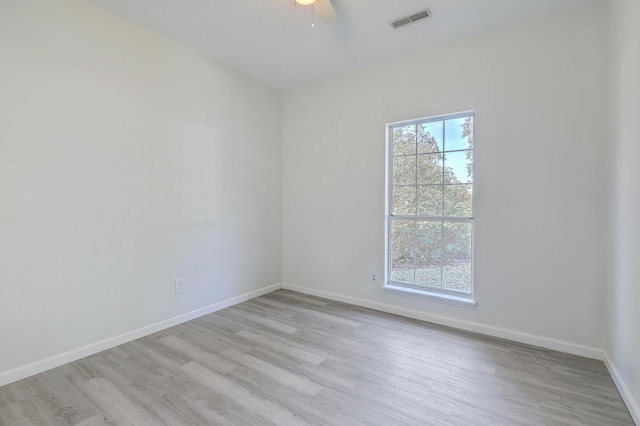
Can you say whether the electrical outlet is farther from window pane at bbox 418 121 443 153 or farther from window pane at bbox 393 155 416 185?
window pane at bbox 418 121 443 153

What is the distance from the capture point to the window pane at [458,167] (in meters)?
2.86

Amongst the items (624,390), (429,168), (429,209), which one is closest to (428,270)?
(429,209)

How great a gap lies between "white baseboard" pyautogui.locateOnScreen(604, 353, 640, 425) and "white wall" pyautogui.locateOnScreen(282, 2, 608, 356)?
0.19 metres

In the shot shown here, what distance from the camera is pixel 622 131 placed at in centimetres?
195

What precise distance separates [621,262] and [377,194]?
6.63 feet

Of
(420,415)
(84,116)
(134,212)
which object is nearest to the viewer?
(420,415)

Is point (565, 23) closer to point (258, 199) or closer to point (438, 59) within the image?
point (438, 59)

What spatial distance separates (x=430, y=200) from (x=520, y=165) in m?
0.84

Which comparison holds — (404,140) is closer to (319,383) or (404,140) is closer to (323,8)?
(323,8)

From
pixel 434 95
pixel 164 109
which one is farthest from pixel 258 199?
pixel 434 95

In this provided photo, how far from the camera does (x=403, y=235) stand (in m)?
3.26

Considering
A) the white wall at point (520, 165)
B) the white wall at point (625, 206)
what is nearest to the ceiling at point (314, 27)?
the white wall at point (520, 165)

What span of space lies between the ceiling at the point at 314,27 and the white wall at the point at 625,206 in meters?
0.67

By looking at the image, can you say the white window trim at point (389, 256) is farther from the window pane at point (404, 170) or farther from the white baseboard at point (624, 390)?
the white baseboard at point (624, 390)
